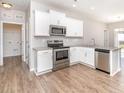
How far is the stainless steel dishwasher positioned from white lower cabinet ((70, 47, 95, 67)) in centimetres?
24

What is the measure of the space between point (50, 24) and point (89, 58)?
2.33 meters

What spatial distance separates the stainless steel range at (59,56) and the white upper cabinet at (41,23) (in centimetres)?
58

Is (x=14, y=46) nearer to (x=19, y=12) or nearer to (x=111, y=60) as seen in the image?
(x=19, y=12)

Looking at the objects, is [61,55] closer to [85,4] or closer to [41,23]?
[41,23]

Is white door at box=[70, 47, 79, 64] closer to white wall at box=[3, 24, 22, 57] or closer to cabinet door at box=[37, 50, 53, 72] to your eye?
cabinet door at box=[37, 50, 53, 72]

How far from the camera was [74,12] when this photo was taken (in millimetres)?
5074

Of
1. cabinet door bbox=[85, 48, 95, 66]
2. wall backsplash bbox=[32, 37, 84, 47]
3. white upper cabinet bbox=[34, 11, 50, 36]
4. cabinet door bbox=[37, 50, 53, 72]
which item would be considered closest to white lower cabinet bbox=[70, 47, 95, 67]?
cabinet door bbox=[85, 48, 95, 66]

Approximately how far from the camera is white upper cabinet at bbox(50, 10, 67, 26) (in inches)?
150

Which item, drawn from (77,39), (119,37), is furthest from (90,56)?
(119,37)

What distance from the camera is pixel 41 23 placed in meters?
3.54

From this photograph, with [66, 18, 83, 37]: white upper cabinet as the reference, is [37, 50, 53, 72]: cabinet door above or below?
below

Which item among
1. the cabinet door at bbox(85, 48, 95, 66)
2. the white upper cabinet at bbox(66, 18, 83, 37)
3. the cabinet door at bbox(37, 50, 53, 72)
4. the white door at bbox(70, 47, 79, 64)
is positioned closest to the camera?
the cabinet door at bbox(37, 50, 53, 72)

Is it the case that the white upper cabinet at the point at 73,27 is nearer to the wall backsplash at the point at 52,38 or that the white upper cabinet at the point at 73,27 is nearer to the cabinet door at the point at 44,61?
the wall backsplash at the point at 52,38

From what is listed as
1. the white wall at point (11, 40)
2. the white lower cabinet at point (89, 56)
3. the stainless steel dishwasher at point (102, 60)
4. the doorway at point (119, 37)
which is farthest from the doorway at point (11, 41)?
the doorway at point (119, 37)
